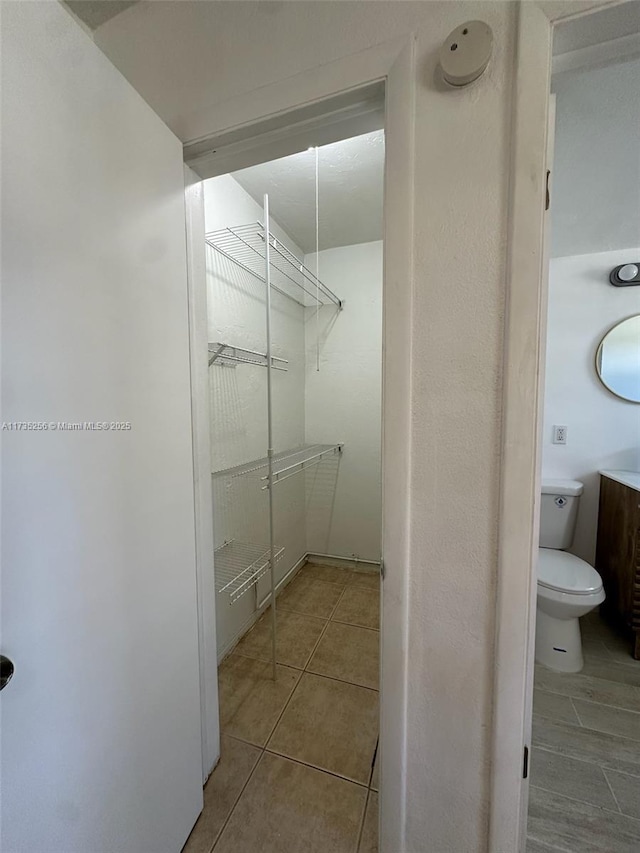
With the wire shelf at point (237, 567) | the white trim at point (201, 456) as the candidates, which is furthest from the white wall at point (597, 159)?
the wire shelf at point (237, 567)

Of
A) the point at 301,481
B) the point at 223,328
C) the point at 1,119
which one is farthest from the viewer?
the point at 301,481

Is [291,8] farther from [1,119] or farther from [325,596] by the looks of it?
[325,596]

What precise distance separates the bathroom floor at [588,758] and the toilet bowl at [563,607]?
7cm

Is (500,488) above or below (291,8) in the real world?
below

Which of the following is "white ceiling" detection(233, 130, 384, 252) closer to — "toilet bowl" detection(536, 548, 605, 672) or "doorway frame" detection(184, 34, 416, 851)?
"doorway frame" detection(184, 34, 416, 851)

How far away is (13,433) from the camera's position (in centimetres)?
55

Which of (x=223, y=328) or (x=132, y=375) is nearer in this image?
(x=132, y=375)

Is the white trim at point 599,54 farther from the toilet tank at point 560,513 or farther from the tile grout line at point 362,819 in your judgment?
the tile grout line at point 362,819

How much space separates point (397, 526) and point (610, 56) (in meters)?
1.12

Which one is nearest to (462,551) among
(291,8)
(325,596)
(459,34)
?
(459,34)

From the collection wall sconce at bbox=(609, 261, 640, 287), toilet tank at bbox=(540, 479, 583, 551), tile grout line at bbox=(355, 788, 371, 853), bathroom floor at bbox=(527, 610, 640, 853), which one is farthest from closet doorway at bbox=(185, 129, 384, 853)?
wall sconce at bbox=(609, 261, 640, 287)

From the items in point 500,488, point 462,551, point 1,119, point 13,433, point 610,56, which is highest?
point 610,56

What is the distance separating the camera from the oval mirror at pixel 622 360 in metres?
1.95

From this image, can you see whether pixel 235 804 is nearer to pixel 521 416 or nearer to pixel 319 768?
pixel 319 768
